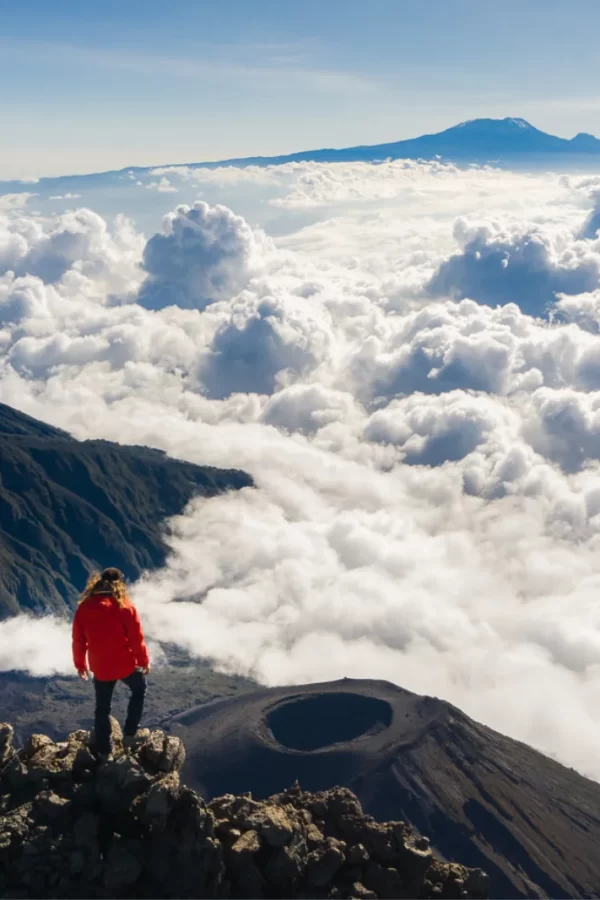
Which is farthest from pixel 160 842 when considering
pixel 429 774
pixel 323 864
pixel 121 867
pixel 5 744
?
pixel 429 774

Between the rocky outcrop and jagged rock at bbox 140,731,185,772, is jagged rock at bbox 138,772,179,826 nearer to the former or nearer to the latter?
the rocky outcrop

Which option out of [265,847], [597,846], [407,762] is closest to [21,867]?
[265,847]

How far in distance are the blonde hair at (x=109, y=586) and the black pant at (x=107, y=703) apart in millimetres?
2377

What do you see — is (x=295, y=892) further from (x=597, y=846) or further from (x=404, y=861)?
(x=597, y=846)

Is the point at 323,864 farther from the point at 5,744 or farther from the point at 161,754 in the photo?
the point at 5,744

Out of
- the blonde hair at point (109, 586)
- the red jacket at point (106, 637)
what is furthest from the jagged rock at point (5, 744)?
the blonde hair at point (109, 586)

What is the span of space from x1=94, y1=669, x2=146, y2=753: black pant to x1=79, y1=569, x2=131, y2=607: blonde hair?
93.6 inches

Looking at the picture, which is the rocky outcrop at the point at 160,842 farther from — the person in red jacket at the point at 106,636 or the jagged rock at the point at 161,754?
the person in red jacket at the point at 106,636

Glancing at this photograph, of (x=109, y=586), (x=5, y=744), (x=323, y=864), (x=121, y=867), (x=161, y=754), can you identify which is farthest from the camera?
(x=5, y=744)

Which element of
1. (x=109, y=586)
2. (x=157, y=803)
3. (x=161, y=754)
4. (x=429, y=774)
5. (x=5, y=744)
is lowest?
(x=429, y=774)

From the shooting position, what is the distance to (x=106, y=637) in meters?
23.0

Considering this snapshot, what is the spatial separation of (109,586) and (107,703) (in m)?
3.44

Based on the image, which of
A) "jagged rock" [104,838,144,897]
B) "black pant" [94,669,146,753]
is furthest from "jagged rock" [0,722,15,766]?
"jagged rock" [104,838,144,897]

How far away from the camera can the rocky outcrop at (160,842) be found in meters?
21.4
